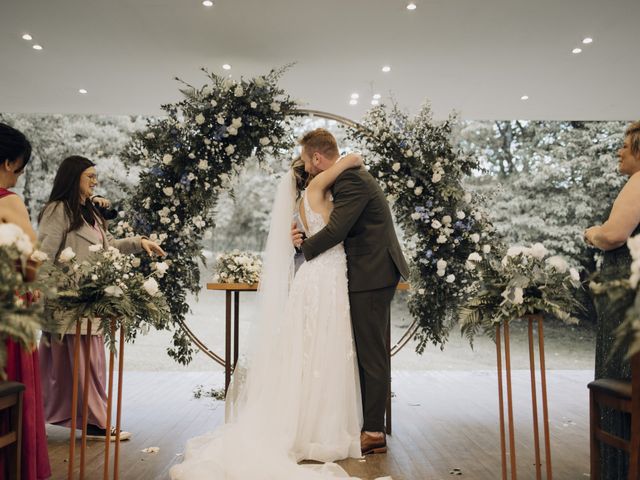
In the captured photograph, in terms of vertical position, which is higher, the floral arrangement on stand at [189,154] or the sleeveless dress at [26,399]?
the floral arrangement on stand at [189,154]

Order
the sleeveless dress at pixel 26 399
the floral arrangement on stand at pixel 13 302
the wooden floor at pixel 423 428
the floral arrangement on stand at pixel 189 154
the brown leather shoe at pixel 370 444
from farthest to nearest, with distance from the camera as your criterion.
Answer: the floral arrangement on stand at pixel 189 154 → the brown leather shoe at pixel 370 444 → the wooden floor at pixel 423 428 → the sleeveless dress at pixel 26 399 → the floral arrangement on stand at pixel 13 302

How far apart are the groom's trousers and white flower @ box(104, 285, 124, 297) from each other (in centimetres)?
147

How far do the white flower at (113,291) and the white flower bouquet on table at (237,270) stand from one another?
2.02 metres

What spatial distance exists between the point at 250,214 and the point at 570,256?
6.50m

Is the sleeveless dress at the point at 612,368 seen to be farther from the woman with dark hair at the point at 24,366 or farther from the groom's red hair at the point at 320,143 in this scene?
the woman with dark hair at the point at 24,366

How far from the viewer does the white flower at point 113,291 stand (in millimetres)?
2430

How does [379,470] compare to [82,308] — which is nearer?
[82,308]

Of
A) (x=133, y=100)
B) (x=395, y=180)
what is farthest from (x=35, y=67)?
(x=395, y=180)

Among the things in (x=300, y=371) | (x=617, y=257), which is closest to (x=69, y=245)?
(x=300, y=371)

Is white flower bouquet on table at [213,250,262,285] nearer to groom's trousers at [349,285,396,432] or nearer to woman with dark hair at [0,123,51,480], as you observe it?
groom's trousers at [349,285,396,432]

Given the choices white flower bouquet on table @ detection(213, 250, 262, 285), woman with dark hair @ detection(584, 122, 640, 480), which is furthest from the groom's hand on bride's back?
woman with dark hair @ detection(584, 122, 640, 480)

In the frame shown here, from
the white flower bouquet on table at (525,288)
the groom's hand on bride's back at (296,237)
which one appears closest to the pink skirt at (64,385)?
the groom's hand on bride's back at (296,237)

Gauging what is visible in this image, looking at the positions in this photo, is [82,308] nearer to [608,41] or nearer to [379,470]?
[379,470]

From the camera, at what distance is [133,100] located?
22.2 ft
